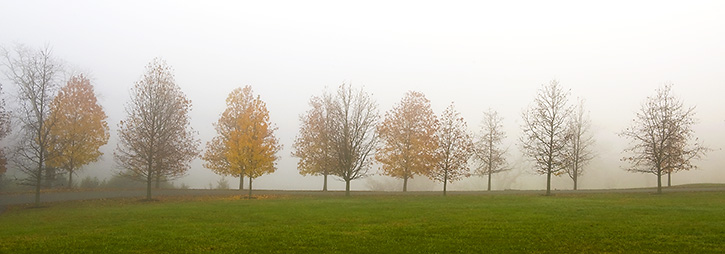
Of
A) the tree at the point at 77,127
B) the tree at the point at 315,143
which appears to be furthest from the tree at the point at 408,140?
the tree at the point at 77,127

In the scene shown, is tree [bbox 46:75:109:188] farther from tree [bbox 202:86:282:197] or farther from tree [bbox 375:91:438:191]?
tree [bbox 375:91:438:191]

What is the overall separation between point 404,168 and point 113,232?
93.1ft

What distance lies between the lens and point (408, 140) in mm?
41312

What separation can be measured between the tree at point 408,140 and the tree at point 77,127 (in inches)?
1000

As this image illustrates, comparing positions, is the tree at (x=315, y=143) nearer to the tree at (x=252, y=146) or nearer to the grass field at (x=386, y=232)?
the tree at (x=252, y=146)

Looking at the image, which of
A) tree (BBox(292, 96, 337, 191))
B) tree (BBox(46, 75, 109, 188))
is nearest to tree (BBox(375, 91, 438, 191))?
tree (BBox(292, 96, 337, 191))

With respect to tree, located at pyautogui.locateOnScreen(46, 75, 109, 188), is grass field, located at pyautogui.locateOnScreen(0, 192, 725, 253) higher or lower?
lower

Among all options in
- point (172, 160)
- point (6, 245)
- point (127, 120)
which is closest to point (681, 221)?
point (6, 245)

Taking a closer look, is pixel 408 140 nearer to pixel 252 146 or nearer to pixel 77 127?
pixel 252 146

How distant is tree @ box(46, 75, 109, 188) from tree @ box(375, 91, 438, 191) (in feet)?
83.3

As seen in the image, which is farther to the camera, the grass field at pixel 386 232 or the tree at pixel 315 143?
the tree at pixel 315 143

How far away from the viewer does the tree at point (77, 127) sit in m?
35.5

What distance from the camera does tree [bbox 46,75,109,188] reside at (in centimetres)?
3550

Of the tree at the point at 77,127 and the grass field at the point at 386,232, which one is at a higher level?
the tree at the point at 77,127
